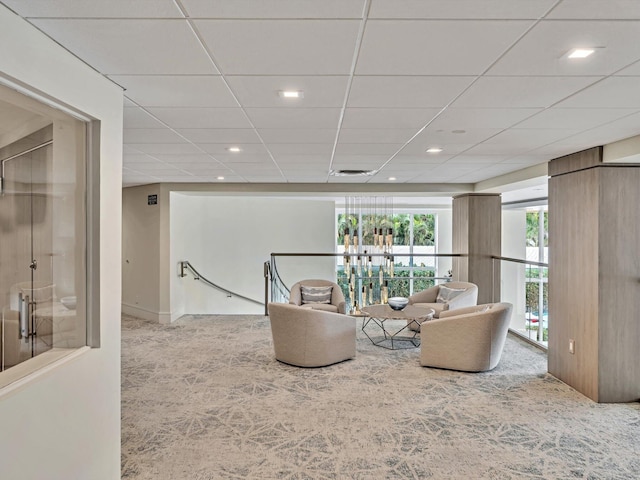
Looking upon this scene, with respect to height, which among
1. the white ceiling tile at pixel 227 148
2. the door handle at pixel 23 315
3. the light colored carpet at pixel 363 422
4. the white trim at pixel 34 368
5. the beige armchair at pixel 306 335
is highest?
the white ceiling tile at pixel 227 148

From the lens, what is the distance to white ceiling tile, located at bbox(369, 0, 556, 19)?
1560 millimetres

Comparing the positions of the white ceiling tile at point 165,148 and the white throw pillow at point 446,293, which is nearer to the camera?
the white ceiling tile at point 165,148

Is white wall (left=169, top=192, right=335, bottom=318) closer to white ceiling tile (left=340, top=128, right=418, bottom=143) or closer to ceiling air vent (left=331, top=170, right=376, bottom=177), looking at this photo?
ceiling air vent (left=331, top=170, right=376, bottom=177)

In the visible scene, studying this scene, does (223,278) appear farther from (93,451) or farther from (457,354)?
(93,451)

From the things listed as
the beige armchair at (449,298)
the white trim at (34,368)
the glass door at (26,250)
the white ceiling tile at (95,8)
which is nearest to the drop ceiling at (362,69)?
the white ceiling tile at (95,8)

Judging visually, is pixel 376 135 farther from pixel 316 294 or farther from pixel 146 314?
pixel 146 314

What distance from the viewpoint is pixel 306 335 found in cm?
496

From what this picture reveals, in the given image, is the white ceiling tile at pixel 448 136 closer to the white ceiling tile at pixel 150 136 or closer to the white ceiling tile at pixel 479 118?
the white ceiling tile at pixel 479 118

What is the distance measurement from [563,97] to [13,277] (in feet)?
11.1

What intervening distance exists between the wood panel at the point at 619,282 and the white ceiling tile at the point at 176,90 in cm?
376

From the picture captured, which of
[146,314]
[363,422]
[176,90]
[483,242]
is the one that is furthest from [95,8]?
[483,242]

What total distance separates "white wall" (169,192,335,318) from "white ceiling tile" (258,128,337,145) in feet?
19.0

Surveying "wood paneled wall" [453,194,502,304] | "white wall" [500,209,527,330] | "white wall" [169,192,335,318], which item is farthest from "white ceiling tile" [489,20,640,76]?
"white wall" [500,209,527,330]

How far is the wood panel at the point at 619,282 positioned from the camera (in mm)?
4098
